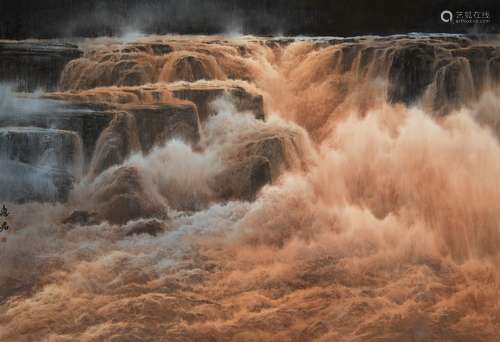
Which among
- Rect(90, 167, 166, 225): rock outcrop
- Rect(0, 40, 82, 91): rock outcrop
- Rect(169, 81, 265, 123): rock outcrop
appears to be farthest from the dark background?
Rect(90, 167, 166, 225): rock outcrop

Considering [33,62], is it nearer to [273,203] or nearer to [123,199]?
[123,199]

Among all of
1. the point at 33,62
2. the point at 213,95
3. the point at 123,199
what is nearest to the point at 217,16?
the point at 213,95

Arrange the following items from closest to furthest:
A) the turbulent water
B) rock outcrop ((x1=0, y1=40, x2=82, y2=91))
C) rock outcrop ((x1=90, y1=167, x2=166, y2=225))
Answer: the turbulent water
rock outcrop ((x1=90, y1=167, x2=166, y2=225))
rock outcrop ((x1=0, y1=40, x2=82, y2=91))

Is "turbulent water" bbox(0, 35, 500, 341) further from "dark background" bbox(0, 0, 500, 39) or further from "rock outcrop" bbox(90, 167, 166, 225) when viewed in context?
"dark background" bbox(0, 0, 500, 39)

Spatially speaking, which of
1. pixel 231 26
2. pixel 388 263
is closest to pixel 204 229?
pixel 388 263

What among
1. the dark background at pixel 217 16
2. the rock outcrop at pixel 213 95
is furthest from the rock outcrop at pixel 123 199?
the dark background at pixel 217 16
